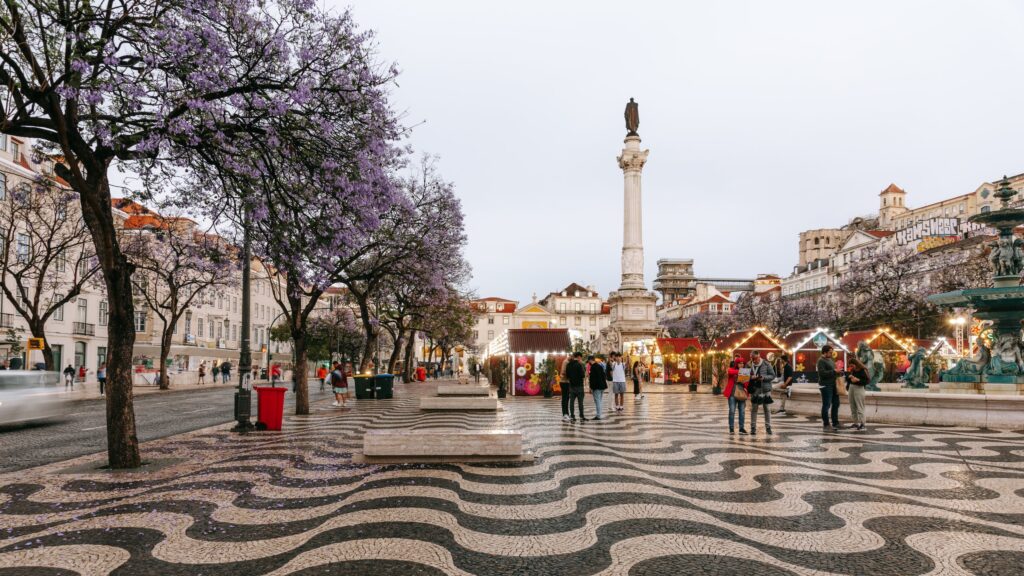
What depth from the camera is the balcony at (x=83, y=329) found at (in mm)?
43719

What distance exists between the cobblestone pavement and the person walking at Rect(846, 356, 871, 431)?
2.75 metres

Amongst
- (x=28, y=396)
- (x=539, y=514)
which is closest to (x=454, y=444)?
(x=539, y=514)

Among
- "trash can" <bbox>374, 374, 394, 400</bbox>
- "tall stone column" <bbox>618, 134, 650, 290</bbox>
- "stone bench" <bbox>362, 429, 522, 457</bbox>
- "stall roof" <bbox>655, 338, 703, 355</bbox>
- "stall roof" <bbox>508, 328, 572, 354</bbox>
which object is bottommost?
"trash can" <bbox>374, 374, 394, 400</bbox>

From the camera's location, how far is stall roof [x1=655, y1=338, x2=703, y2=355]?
39500 millimetres

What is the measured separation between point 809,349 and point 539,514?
3531cm

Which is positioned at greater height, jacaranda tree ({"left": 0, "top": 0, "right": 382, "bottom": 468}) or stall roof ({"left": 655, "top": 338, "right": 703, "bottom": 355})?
jacaranda tree ({"left": 0, "top": 0, "right": 382, "bottom": 468})

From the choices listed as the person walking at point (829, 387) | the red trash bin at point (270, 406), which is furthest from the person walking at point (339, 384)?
the person walking at point (829, 387)

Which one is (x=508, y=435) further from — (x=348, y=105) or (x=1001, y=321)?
(x=1001, y=321)

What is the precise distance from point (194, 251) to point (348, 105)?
424 centimetres

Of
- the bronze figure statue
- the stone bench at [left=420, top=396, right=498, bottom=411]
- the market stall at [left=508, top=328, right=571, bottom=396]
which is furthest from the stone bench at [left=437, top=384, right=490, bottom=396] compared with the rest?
the bronze figure statue

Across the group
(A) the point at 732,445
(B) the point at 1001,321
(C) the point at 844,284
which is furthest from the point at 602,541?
(C) the point at 844,284

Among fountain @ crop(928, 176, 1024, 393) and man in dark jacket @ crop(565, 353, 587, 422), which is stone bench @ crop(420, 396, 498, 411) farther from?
fountain @ crop(928, 176, 1024, 393)

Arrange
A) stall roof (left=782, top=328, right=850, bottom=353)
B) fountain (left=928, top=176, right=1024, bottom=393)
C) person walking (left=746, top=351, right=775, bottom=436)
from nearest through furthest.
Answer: person walking (left=746, top=351, right=775, bottom=436)
fountain (left=928, top=176, right=1024, bottom=393)
stall roof (left=782, top=328, right=850, bottom=353)

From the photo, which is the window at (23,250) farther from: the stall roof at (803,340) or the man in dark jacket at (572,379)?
the stall roof at (803,340)
